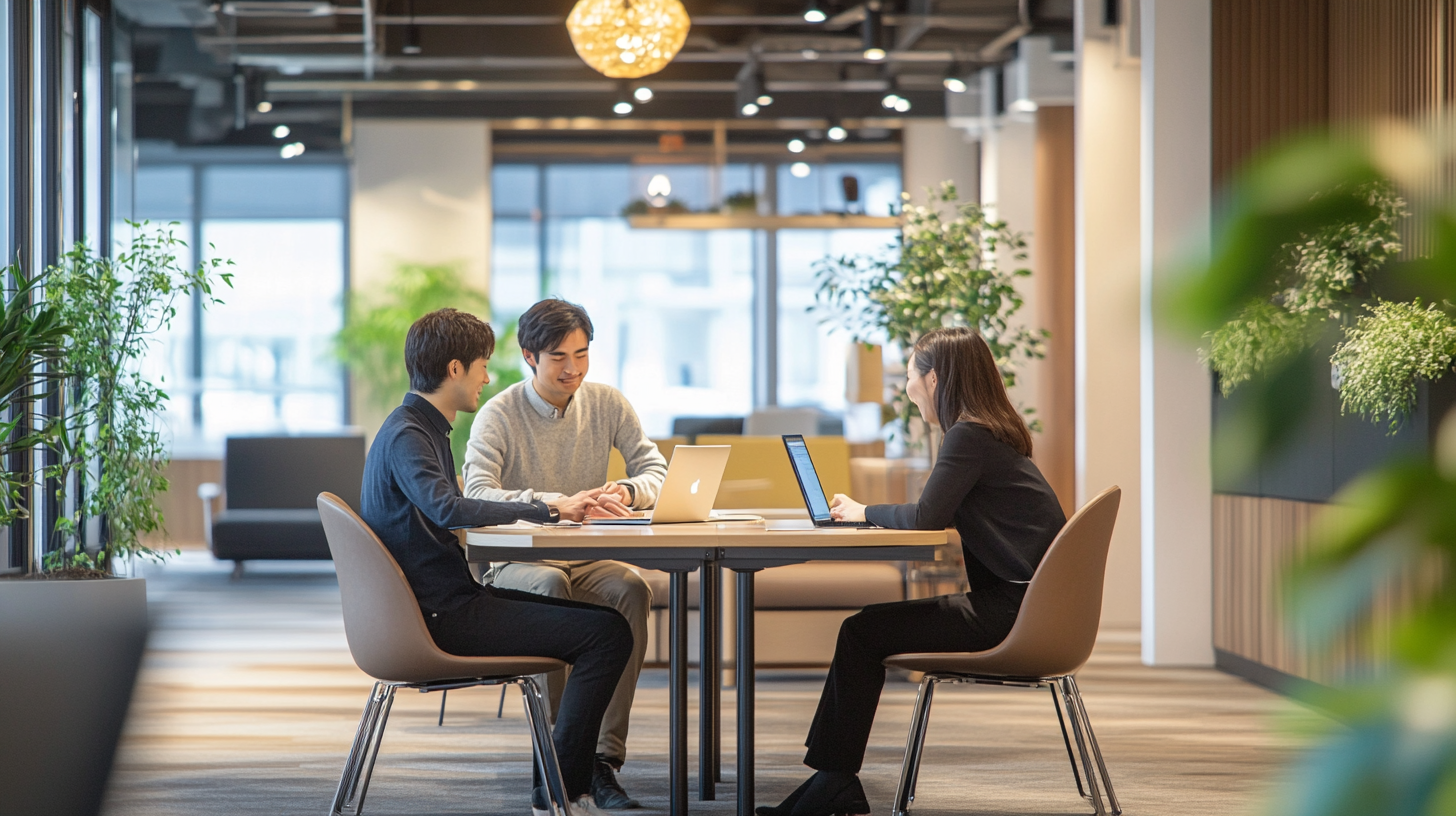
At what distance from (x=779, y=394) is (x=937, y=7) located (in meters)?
5.11

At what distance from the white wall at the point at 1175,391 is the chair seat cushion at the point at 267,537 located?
18.1 ft

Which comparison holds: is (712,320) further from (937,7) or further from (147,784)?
(147,784)

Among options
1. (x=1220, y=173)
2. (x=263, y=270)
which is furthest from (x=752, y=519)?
(x=263, y=270)

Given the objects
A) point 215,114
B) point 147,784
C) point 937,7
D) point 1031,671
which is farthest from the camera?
point 215,114

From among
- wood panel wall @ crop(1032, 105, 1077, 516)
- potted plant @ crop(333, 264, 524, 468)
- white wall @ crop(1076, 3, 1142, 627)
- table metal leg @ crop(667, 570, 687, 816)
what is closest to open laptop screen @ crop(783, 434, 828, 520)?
table metal leg @ crop(667, 570, 687, 816)

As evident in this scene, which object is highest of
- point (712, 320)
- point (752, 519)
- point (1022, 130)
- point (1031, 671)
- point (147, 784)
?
point (1022, 130)

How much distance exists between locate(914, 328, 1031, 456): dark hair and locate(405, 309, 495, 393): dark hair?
1090mm

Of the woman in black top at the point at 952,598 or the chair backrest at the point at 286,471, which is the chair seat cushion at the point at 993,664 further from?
the chair backrest at the point at 286,471

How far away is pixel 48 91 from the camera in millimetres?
5750

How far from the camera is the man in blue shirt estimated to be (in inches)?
119

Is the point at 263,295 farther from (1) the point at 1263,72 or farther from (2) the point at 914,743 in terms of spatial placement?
(2) the point at 914,743

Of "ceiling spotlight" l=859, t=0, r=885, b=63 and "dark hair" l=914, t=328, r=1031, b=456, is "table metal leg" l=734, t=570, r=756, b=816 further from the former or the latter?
"ceiling spotlight" l=859, t=0, r=885, b=63

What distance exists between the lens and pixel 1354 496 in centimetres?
32

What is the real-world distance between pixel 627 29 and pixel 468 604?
3.29 metres
